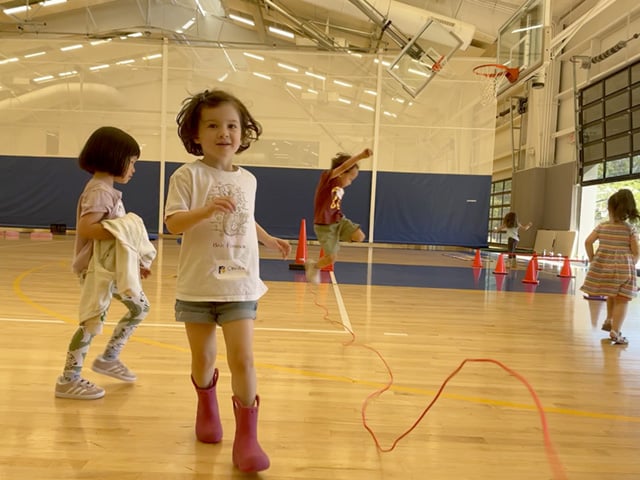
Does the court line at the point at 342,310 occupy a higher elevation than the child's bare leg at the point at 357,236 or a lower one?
lower

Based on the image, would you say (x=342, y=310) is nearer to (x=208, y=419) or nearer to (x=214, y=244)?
(x=208, y=419)

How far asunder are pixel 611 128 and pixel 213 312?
1210cm

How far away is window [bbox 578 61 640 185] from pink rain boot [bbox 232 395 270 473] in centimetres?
1103

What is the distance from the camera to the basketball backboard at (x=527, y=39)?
7949 mm

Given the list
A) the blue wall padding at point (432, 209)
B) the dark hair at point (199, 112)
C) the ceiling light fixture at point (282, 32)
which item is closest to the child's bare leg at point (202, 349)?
the dark hair at point (199, 112)

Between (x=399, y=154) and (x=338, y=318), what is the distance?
1022cm

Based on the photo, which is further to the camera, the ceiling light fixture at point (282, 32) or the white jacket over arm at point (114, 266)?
the ceiling light fixture at point (282, 32)

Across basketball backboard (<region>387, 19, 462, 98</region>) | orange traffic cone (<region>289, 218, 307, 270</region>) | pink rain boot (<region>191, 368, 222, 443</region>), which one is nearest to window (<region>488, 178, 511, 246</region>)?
basketball backboard (<region>387, 19, 462, 98</region>)

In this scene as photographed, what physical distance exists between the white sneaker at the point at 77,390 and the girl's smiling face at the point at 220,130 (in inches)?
43.2

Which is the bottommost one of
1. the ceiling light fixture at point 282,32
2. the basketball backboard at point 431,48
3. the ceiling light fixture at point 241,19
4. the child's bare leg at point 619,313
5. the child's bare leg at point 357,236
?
the child's bare leg at point 619,313

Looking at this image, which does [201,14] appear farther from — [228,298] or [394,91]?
[228,298]

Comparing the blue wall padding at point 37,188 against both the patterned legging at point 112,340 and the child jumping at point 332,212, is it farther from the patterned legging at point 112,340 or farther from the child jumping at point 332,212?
the patterned legging at point 112,340

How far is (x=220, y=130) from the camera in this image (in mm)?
1584

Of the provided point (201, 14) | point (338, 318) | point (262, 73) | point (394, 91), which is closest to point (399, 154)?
point (394, 91)
